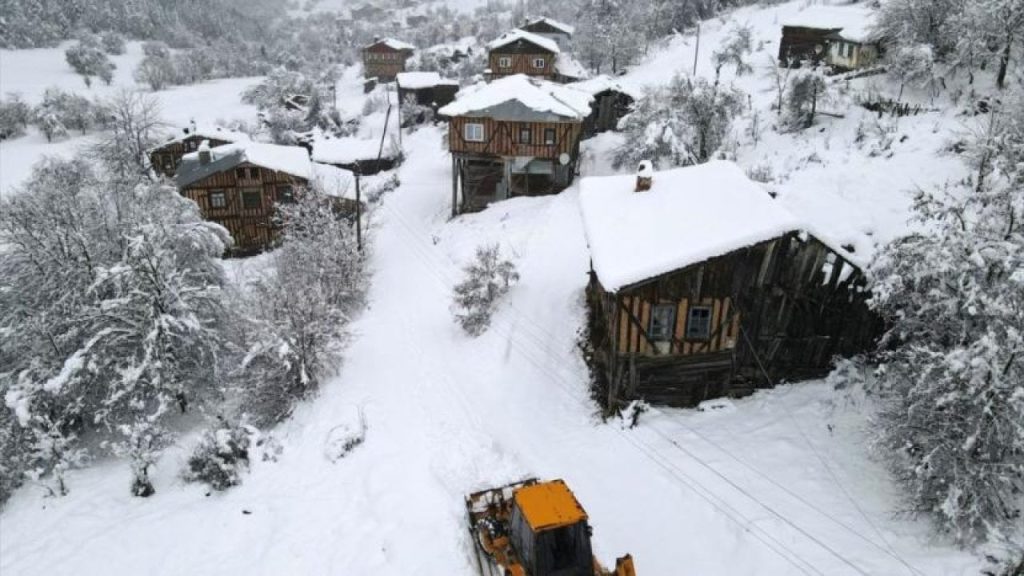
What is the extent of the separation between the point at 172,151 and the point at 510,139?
97.0 feet

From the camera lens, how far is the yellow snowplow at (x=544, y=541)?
11.4 m

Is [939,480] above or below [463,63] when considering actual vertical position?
below

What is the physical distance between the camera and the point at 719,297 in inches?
669

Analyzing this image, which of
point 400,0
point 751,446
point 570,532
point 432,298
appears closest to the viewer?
point 570,532

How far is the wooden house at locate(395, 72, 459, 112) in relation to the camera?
66412 millimetres

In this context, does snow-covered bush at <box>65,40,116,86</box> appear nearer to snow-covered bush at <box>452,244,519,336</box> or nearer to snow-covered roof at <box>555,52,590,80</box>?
snow-covered roof at <box>555,52,590,80</box>

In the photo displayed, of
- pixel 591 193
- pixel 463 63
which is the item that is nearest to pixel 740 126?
pixel 591 193

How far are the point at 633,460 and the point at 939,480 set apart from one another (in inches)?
260

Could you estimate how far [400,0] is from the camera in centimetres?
17125

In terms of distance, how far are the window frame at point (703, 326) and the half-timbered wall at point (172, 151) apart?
43.4m

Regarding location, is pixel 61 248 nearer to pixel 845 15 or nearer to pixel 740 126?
pixel 740 126

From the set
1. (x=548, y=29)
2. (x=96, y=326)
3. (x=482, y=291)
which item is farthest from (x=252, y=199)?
(x=548, y=29)

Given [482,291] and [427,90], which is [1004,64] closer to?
[482,291]

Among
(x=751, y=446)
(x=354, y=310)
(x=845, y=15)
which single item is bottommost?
(x=354, y=310)
